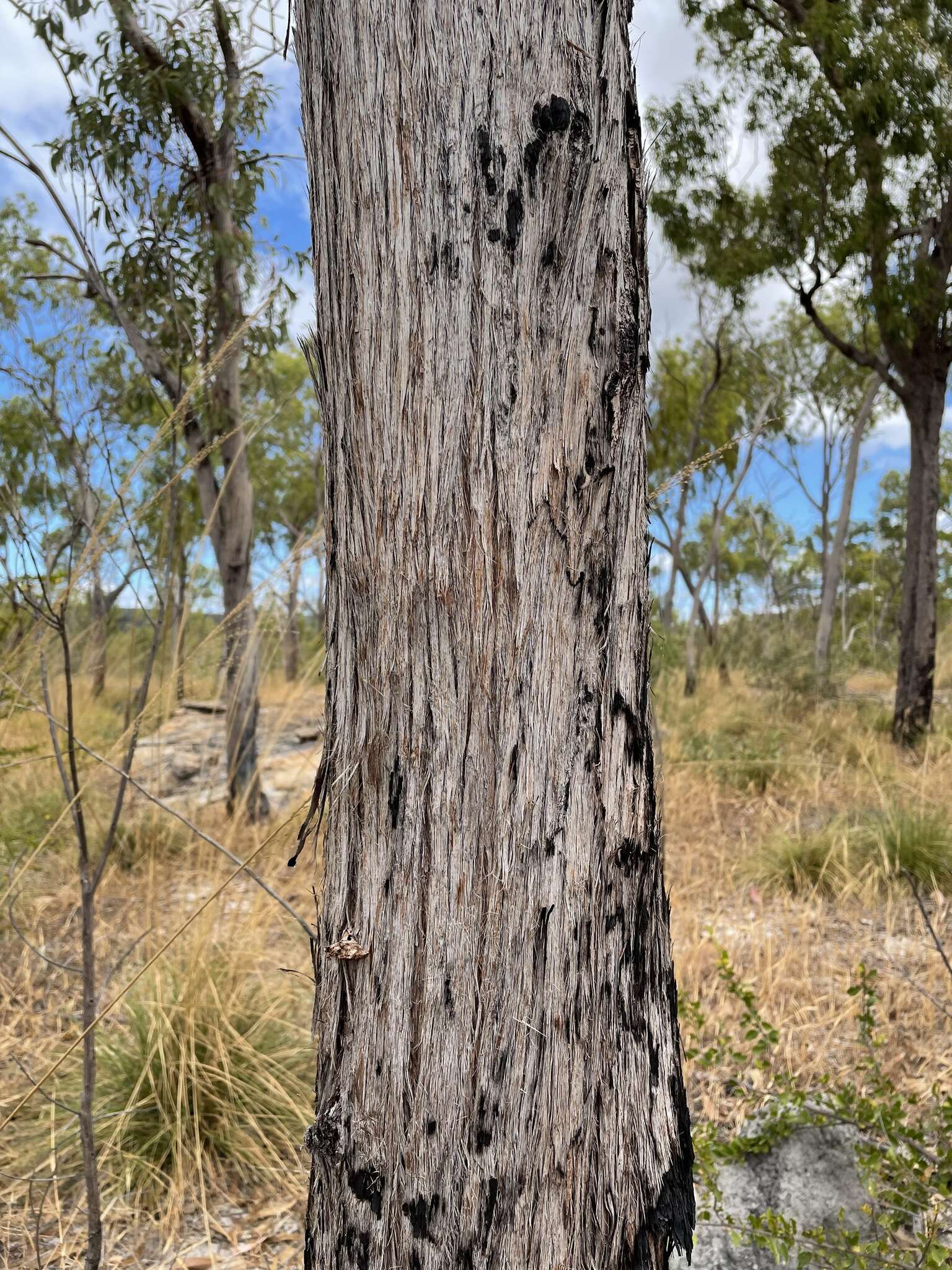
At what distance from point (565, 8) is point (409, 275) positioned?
1.11 feet

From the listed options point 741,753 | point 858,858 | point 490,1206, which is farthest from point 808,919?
point 490,1206

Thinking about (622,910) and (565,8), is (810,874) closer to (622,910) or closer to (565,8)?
(622,910)

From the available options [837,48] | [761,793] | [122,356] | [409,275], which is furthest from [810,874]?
[837,48]

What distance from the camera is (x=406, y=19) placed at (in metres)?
0.99

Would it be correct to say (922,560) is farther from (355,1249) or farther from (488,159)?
(355,1249)

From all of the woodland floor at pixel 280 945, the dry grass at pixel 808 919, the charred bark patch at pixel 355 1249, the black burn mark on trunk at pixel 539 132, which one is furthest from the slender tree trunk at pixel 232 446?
the black burn mark on trunk at pixel 539 132

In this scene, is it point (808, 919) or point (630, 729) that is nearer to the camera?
point (630, 729)

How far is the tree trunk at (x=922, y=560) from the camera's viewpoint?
7.31m

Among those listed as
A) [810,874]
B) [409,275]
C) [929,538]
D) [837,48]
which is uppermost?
[837,48]

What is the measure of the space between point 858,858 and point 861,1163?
2618 millimetres

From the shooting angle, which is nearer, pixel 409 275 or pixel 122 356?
pixel 409 275

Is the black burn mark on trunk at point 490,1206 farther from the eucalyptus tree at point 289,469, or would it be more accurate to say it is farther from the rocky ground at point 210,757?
the eucalyptus tree at point 289,469

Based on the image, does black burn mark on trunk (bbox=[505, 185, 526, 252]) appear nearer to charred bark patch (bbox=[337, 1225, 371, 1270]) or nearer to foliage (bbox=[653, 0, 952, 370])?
charred bark patch (bbox=[337, 1225, 371, 1270])

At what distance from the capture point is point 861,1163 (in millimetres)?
1727
